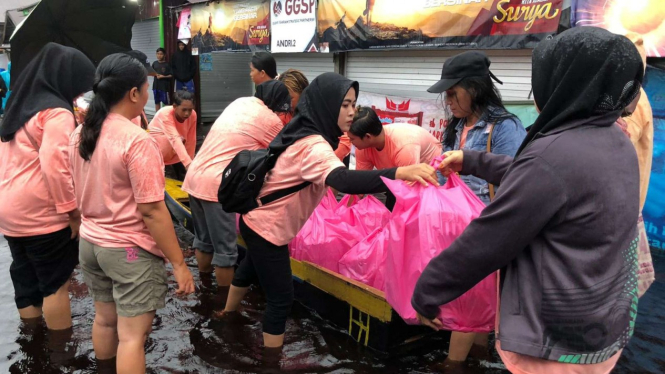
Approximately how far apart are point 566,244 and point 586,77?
1.58 feet

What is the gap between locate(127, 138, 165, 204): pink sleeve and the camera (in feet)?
7.75

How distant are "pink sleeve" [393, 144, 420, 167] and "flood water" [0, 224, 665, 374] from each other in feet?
4.56

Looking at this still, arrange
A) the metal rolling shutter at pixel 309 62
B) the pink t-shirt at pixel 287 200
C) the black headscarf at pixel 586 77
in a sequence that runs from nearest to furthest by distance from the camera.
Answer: the black headscarf at pixel 586 77 → the pink t-shirt at pixel 287 200 → the metal rolling shutter at pixel 309 62

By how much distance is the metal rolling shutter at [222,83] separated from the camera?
1460 centimetres

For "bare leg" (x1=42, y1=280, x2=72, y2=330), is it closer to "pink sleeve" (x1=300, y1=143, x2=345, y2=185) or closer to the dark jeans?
the dark jeans

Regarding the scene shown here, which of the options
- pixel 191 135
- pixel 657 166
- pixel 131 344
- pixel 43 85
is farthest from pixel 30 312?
pixel 657 166

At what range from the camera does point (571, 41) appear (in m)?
1.42

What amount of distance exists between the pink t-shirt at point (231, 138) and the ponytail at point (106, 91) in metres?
1.42

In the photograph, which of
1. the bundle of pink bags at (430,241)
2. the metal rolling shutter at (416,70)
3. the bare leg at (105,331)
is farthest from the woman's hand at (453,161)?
the metal rolling shutter at (416,70)

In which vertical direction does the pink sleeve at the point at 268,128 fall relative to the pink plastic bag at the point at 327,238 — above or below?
above

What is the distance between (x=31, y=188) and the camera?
3.10 metres

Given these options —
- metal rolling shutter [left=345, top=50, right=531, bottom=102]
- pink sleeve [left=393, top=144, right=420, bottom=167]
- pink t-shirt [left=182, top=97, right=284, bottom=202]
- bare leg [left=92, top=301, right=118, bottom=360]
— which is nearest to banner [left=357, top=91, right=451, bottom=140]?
metal rolling shutter [left=345, top=50, right=531, bottom=102]

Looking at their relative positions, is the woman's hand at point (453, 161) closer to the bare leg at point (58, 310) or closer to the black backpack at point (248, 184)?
the black backpack at point (248, 184)

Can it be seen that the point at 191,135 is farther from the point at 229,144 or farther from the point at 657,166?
the point at 657,166
